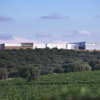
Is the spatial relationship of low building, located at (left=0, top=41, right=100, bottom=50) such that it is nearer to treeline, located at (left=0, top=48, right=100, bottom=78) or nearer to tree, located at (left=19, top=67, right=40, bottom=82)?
treeline, located at (left=0, top=48, right=100, bottom=78)

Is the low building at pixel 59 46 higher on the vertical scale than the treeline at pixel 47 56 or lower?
higher

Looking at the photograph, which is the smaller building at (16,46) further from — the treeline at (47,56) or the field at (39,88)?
the field at (39,88)

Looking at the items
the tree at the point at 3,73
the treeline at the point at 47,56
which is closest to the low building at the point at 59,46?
the treeline at the point at 47,56

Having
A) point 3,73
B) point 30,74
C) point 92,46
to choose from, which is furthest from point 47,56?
point 30,74

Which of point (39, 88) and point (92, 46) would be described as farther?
point (92, 46)

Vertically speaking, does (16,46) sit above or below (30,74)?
above

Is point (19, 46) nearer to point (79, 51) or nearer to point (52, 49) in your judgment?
point (52, 49)

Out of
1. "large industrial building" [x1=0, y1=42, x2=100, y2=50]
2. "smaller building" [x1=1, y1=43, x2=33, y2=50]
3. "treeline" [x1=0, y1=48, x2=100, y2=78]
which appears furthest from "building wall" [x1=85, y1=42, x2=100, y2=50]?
"smaller building" [x1=1, y1=43, x2=33, y2=50]

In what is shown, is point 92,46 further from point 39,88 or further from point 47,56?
point 39,88

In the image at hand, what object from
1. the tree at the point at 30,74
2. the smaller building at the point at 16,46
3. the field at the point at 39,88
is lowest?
the field at the point at 39,88

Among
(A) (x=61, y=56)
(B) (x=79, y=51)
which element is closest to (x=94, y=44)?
(B) (x=79, y=51)

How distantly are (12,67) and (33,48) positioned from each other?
2537 centimetres

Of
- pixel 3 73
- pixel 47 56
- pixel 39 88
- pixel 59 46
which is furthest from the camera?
pixel 59 46

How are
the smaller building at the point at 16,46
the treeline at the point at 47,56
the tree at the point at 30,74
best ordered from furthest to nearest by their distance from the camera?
1. the smaller building at the point at 16,46
2. the treeline at the point at 47,56
3. the tree at the point at 30,74
